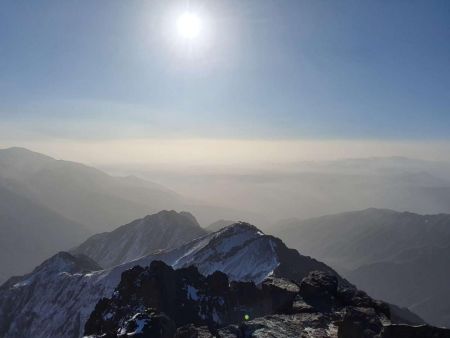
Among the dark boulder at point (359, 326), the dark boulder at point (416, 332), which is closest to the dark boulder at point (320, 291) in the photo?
the dark boulder at point (359, 326)

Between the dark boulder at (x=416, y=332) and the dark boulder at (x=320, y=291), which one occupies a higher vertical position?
the dark boulder at (x=416, y=332)

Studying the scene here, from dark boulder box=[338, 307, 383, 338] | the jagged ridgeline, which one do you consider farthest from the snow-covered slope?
dark boulder box=[338, 307, 383, 338]

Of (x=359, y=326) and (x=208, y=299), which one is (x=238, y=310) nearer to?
(x=208, y=299)

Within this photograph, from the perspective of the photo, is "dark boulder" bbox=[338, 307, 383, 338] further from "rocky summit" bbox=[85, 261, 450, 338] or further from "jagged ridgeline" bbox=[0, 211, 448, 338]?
"jagged ridgeline" bbox=[0, 211, 448, 338]

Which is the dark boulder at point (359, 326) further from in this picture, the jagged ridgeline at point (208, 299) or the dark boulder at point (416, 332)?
the dark boulder at point (416, 332)

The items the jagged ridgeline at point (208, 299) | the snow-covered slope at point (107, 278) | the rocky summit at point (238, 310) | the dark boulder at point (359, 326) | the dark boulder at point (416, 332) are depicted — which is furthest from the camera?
the snow-covered slope at point (107, 278)

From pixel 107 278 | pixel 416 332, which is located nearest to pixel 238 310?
pixel 416 332

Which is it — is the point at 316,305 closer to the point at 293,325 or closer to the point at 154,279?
the point at 293,325
